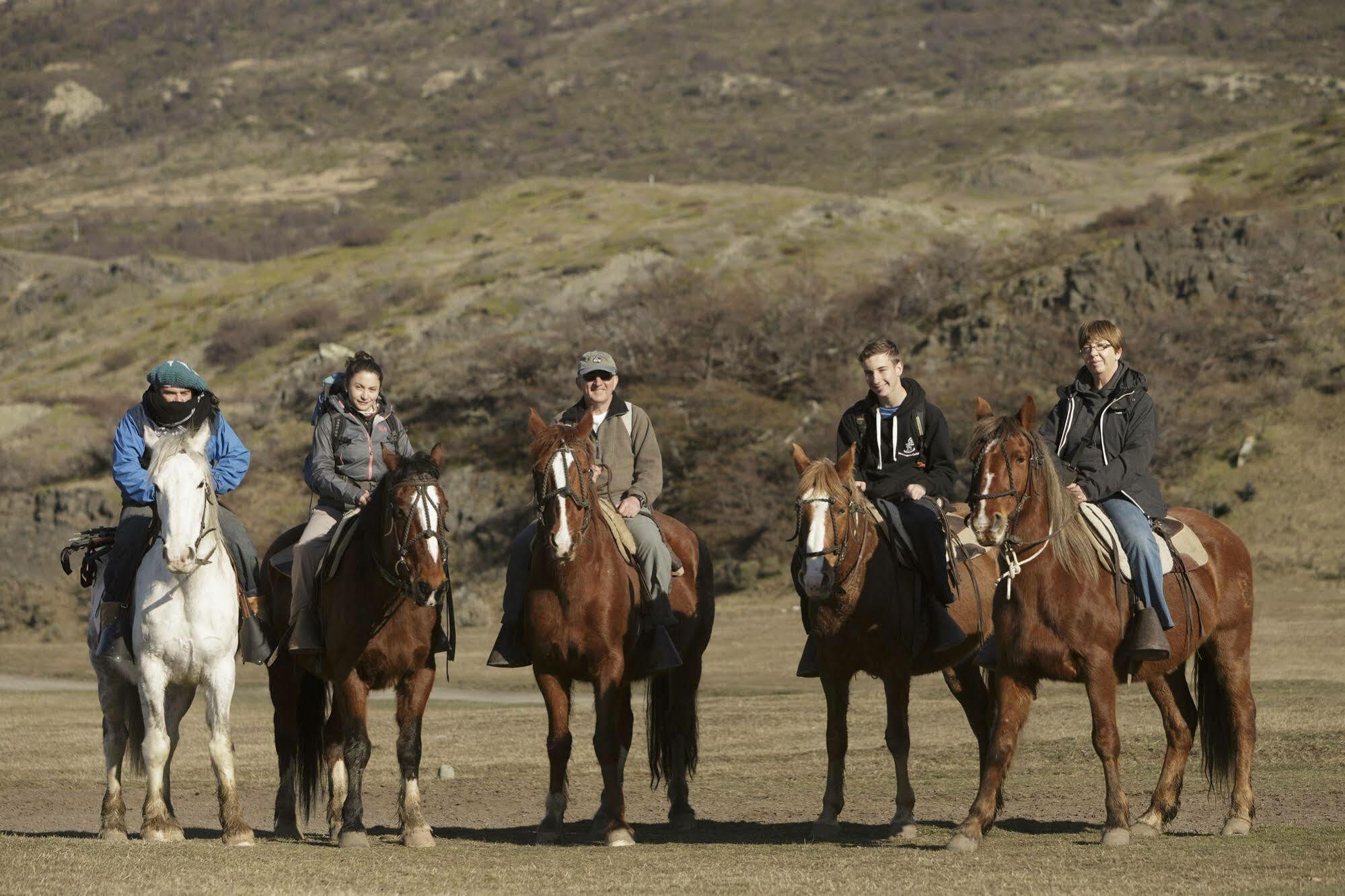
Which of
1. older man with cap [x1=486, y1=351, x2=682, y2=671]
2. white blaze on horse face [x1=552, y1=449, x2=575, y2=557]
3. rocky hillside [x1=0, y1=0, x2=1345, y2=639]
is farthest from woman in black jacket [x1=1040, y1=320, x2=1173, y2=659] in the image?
rocky hillside [x1=0, y1=0, x2=1345, y2=639]

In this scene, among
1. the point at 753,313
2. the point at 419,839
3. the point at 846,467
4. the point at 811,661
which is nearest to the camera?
the point at 846,467

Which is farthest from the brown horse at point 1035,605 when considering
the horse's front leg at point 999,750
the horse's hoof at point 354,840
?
the horse's hoof at point 354,840

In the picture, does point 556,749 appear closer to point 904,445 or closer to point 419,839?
point 419,839

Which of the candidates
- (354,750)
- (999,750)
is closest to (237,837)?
(354,750)

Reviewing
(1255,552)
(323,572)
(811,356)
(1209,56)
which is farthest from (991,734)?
(1209,56)

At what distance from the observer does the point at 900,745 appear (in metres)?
10.9

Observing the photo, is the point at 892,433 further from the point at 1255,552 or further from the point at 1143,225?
the point at 1143,225

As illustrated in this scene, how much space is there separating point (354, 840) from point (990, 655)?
13.7 feet

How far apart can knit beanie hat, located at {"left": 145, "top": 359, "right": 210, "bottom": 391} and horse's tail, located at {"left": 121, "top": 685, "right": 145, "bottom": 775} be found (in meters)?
2.03

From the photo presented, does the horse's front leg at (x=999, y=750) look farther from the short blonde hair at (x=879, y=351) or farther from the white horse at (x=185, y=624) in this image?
the white horse at (x=185, y=624)

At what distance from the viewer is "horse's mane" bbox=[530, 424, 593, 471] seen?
10.4 meters

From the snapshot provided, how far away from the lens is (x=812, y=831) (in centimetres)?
1082

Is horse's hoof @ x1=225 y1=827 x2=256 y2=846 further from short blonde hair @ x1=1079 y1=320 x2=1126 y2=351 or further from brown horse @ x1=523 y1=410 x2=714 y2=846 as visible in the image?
short blonde hair @ x1=1079 y1=320 x2=1126 y2=351

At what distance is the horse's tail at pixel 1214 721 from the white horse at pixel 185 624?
6.38 meters
